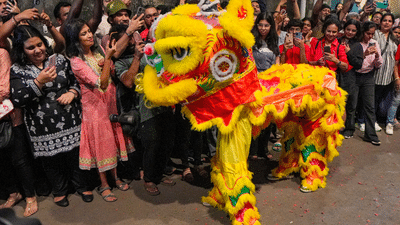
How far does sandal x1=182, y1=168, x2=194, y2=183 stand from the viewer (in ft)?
10.4

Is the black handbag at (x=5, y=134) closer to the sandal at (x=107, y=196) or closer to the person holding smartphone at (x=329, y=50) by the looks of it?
the sandal at (x=107, y=196)

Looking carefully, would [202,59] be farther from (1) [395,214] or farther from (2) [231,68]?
(1) [395,214]

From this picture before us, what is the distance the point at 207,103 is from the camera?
209 cm

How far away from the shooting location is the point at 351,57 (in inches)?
149

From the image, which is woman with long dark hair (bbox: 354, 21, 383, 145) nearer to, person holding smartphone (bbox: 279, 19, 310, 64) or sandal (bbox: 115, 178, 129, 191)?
person holding smartphone (bbox: 279, 19, 310, 64)

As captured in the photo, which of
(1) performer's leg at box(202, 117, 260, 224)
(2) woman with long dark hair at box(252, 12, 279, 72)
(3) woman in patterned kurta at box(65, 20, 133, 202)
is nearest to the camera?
(1) performer's leg at box(202, 117, 260, 224)

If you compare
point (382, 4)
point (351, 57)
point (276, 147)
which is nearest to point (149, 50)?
point (276, 147)

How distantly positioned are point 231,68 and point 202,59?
209mm

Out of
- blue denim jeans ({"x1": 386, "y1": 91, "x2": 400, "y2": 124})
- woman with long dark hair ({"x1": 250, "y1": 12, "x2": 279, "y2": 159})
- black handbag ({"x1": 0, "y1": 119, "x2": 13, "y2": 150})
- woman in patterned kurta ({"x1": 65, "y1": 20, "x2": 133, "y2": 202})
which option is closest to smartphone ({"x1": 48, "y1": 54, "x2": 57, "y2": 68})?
woman in patterned kurta ({"x1": 65, "y1": 20, "x2": 133, "y2": 202})

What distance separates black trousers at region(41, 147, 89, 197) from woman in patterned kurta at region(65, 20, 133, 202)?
0.13 m

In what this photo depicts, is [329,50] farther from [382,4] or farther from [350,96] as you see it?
[382,4]

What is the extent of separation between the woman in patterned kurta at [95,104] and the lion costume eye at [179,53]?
0.80m

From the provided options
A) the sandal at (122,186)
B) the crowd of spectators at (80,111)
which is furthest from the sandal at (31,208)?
the sandal at (122,186)

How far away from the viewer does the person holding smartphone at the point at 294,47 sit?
3.42 m
